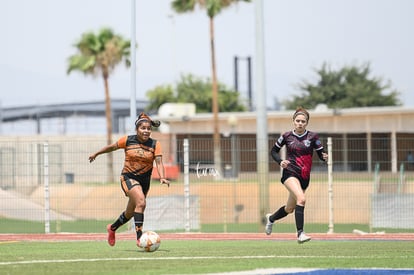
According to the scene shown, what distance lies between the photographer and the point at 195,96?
298 feet

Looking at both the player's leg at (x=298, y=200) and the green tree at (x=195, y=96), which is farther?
the green tree at (x=195, y=96)

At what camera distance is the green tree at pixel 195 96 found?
89.5 m

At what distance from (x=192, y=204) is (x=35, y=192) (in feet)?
28.8

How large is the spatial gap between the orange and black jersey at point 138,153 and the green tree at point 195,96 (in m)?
71.3

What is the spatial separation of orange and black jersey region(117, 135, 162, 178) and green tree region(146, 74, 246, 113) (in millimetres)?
71312

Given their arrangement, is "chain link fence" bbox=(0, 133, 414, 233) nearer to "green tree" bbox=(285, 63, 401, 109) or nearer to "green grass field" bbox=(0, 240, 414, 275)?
"green grass field" bbox=(0, 240, 414, 275)

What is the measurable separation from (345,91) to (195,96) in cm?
1330

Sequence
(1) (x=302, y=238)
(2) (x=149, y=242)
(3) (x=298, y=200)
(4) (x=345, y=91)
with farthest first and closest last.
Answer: (4) (x=345, y=91) → (1) (x=302, y=238) → (3) (x=298, y=200) → (2) (x=149, y=242)

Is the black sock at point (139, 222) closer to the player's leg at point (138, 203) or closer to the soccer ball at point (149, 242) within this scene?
the player's leg at point (138, 203)

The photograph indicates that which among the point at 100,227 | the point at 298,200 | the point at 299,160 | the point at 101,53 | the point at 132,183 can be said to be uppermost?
the point at 101,53

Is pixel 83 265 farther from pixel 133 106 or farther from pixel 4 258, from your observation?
pixel 133 106

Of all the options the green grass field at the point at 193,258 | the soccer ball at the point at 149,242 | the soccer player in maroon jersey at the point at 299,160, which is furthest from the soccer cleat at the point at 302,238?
the soccer ball at the point at 149,242

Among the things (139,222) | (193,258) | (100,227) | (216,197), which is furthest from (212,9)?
(193,258)

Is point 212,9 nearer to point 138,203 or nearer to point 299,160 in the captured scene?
point 299,160
